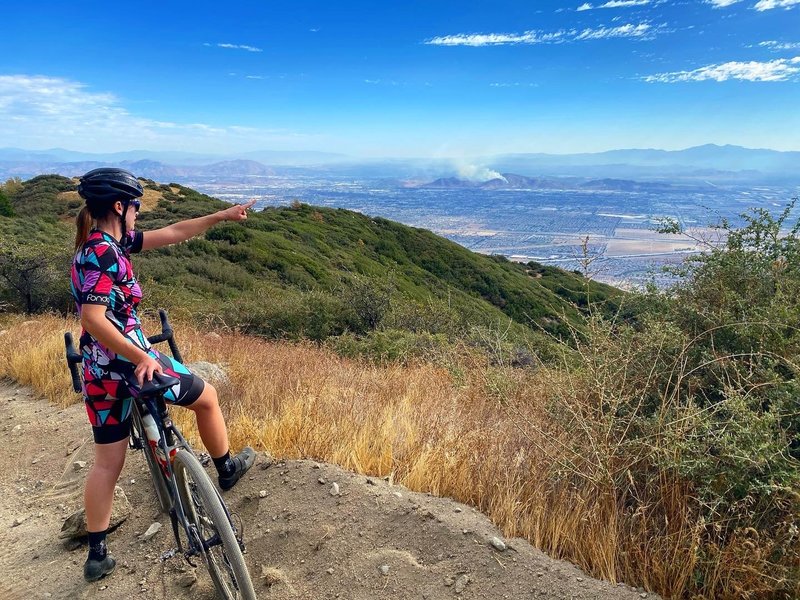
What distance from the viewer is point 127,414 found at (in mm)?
2436

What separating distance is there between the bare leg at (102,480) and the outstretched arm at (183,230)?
3.40ft

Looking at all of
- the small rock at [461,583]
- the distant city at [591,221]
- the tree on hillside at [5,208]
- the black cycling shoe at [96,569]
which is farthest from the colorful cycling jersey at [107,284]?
the tree on hillside at [5,208]

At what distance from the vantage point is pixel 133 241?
98.4 inches

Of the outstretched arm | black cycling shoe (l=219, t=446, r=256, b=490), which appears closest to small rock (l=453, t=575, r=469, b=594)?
black cycling shoe (l=219, t=446, r=256, b=490)

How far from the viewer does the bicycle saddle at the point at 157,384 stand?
7.10 feet

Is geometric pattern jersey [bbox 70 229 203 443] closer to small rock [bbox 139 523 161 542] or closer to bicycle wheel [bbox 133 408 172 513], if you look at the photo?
bicycle wheel [bbox 133 408 172 513]

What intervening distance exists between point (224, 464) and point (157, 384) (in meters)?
0.90

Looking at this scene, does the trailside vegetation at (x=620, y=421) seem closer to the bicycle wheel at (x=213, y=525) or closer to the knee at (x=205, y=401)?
the knee at (x=205, y=401)

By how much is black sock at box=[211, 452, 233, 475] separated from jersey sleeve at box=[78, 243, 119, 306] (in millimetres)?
1140

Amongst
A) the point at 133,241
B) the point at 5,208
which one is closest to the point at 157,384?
the point at 133,241

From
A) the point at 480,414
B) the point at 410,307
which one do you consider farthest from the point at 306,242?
the point at 480,414

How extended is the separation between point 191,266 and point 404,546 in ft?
79.9

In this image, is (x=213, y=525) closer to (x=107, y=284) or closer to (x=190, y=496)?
(x=190, y=496)

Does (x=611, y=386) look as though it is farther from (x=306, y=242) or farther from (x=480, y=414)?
(x=306, y=242)
